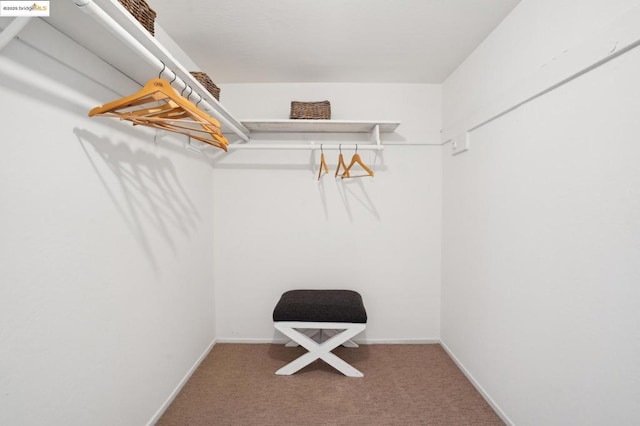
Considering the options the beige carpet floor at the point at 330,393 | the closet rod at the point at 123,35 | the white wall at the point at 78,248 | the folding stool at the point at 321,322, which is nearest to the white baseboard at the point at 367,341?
the beige carpet floor at the point at 330,393

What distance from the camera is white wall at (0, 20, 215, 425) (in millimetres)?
923

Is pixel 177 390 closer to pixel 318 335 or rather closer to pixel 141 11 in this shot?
pixel 318 335

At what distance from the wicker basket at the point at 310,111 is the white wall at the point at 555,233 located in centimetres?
119

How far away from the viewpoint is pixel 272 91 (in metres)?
2.69

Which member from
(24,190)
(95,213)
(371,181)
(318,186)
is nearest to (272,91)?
(318,186)

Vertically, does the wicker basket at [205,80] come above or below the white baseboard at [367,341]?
above

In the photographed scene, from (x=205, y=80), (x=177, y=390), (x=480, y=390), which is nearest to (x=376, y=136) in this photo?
(x=205, y=80)

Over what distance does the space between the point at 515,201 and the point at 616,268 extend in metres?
0.63

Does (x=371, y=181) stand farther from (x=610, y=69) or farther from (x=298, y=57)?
(x=610, y=69)

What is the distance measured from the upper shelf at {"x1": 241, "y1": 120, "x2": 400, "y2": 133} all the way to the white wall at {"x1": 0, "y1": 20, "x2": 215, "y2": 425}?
84 cm

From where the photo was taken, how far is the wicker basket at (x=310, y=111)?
240 cm

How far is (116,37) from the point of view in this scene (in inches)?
39.3

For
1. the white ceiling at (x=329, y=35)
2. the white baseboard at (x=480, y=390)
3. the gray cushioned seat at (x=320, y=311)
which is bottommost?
the white baseboard at (x=480, y=390)

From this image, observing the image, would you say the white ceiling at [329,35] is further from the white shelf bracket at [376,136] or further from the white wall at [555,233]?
the white shelf bracket at [376,136]
